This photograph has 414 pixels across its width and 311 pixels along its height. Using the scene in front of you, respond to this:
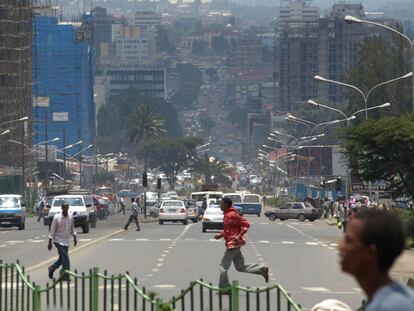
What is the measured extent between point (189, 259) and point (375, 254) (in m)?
28.8

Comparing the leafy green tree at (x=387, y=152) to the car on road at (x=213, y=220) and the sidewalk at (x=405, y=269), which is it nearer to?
the car on road at (x=213, y=220)

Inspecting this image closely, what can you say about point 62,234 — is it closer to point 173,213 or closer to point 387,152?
point 387,152

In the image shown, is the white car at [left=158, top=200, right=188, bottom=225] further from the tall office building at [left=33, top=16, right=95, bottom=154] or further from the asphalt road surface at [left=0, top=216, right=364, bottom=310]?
the tall office building at [left=33, top=16, right=95, bottom=154]

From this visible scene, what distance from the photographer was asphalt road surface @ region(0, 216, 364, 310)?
25562 millimetres

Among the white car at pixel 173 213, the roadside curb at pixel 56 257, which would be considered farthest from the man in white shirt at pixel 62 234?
the white car at pixel 173 213

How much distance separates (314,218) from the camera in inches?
3526

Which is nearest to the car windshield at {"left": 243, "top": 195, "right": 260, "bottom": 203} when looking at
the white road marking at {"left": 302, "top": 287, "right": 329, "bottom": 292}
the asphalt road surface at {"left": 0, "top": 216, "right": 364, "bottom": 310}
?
the asphalt road surface at {"left": 0, "top": 216, "right": 364, "bottom": 310}

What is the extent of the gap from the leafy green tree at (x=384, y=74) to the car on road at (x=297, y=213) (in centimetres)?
2279

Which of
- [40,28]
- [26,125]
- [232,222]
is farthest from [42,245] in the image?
[40,28]

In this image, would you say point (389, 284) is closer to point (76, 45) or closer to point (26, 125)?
point (26, 125)

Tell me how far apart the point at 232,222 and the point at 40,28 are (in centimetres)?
16414

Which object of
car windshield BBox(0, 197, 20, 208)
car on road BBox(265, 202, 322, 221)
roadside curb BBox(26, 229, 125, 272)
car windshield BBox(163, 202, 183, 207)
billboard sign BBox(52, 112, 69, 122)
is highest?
roadside curb BBox(26, 229, 125, 272)

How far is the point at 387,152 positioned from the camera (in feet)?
167

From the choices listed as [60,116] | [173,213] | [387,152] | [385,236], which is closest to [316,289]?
[385,236]
